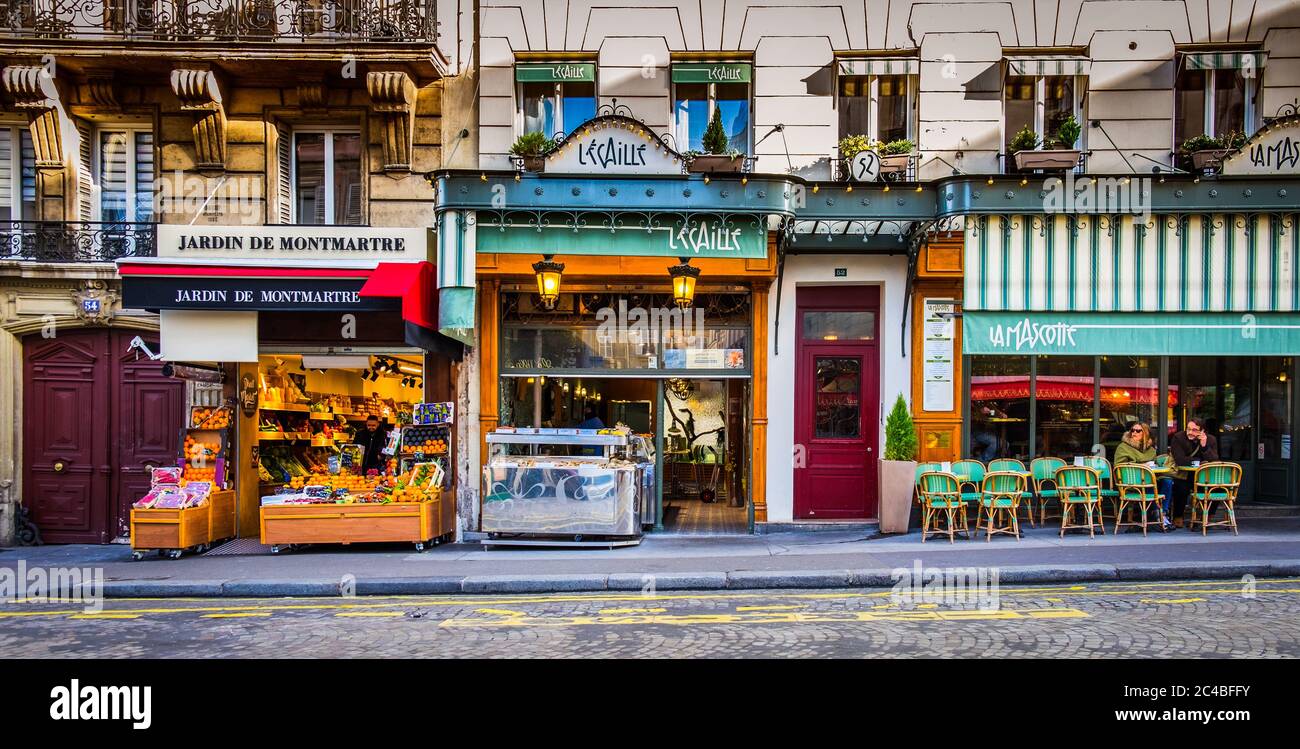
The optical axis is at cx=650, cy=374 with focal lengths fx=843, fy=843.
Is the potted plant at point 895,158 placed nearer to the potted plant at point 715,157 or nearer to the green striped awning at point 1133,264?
the green striped awning at point 1133,264

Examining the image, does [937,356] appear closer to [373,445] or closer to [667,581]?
[667,581]

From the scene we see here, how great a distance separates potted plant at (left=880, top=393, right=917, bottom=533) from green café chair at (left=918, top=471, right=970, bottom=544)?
0.78 ft

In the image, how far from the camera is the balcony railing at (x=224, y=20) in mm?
12555

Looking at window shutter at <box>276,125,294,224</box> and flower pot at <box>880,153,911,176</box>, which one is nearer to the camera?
flower pot at <box>880,153,911,176</box>

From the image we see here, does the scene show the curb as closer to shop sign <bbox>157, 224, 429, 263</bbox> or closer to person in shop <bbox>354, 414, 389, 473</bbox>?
person in shop <bbox>354, 414, 389, 473</bbox>

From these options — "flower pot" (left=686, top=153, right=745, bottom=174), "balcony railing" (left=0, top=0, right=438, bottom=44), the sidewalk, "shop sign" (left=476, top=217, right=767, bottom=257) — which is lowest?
the sidewalk

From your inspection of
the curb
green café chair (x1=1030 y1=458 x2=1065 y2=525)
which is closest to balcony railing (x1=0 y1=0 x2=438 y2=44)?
the curb

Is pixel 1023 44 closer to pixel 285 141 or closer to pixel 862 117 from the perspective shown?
pixel 862 117

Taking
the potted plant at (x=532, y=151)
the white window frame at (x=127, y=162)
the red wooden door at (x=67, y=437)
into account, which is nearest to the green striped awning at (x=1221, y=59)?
the potted plant at (x=532, y=151)

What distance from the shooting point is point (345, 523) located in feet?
38.7

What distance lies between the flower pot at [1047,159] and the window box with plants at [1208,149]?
71.4 inches

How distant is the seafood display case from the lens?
11.4 metres

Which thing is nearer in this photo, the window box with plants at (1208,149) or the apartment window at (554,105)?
the window box with plants at (1208,149)

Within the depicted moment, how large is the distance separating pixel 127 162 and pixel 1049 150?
14233 mm
